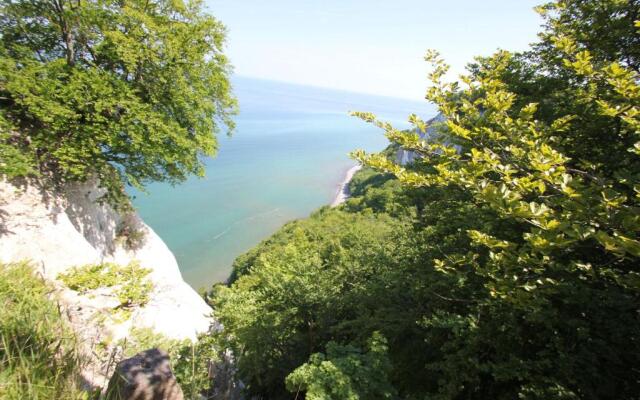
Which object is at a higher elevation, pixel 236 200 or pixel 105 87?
pixel 105 87

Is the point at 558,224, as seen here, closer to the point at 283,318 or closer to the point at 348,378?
the point at 348,378

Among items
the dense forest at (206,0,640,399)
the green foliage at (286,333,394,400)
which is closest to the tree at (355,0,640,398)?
the dense forest at (206,0,640,399)

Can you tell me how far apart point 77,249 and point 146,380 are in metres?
9.27

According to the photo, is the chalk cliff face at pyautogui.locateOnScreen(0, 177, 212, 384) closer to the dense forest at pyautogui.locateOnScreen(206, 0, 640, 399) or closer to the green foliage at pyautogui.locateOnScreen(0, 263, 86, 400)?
the dense forest at pyautogui.locateOnScreen(206, 0, 640, 399)

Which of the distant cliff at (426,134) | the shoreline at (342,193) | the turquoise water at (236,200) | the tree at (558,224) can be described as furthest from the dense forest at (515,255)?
the shoreline at (342,193)

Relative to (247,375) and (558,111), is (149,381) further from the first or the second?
(558,111)

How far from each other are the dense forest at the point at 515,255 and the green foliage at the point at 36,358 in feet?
10.5

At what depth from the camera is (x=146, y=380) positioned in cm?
440

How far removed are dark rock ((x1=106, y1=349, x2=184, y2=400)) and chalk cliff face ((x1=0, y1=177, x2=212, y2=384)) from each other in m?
3.82

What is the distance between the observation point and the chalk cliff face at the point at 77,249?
926 cm

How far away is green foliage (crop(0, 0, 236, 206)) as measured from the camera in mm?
10750

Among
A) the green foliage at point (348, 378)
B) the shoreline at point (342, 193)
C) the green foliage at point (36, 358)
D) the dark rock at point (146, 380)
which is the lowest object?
the shoreline at point (342, 193)

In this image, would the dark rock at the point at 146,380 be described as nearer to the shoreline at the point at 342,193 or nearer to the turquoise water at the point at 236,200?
the turquoise water at the point at 236,200

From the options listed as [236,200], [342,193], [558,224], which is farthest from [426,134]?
[342,193]
